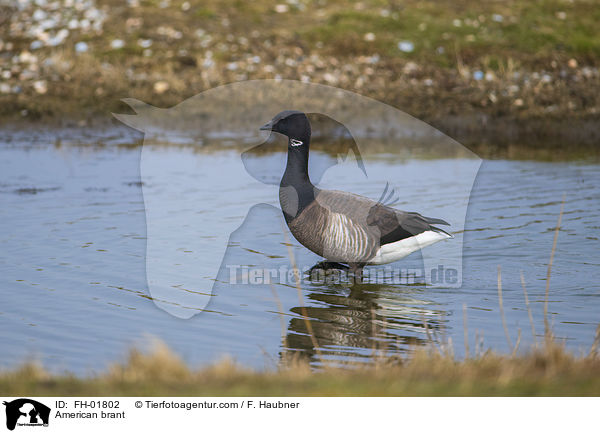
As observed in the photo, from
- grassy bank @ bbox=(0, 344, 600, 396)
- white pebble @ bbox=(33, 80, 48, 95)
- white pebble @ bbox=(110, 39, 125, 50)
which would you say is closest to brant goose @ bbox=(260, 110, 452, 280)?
grassy bank @ bbox=(0, 344, 600, 396)

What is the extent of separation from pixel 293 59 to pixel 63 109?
20.2ft

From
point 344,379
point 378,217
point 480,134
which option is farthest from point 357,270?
point 480,134

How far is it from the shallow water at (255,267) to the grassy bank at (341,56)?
16.3 ft

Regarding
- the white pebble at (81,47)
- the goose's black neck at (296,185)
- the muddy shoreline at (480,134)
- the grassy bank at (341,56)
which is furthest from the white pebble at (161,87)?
the goose's black neck at (296,185)

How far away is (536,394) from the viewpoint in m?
4.70

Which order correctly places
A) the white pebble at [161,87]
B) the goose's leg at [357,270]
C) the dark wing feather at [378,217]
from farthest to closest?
the white pebble at [161,87] < the goose's leg at [357,270] < the dark wing feather at [378,217]

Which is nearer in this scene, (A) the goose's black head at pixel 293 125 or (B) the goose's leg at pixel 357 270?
(A) the goose's black head at pixel 293 125

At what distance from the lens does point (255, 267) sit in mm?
9312

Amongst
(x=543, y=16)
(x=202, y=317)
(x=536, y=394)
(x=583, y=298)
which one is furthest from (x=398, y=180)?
(x=543, y=16)

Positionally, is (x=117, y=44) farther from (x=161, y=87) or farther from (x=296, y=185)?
(x=296, y=185)

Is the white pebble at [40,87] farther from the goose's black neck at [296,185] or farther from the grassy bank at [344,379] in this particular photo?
the grassy bank at [344,379]

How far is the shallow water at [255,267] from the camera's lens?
6.95 metres
